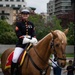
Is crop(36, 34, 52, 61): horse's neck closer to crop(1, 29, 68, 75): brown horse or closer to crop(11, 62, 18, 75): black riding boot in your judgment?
crop(1, 29, 68, 75): brown horse

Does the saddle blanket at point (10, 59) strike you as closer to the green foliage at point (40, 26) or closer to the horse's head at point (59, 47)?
the horse's head at point (59, 47)

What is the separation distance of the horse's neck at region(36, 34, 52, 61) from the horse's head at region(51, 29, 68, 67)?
318 mm

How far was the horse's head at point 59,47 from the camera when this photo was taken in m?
7.55

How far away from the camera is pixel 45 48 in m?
8.29

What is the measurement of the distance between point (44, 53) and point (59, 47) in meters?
0.77

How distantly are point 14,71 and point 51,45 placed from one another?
157 centimetres

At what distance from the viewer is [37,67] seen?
27.1 feet

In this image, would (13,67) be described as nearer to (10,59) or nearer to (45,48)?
(10,59)

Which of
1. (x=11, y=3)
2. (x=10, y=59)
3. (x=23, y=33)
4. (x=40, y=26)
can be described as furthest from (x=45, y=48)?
(x=11, y=3)

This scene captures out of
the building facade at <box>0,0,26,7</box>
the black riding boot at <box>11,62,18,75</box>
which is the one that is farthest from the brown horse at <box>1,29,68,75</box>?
the building facade at <box>0,0,26,7</box>

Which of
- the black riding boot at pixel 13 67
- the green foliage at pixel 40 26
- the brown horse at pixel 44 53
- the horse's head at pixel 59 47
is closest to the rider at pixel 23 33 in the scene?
the black riding boot at pixel 13 67

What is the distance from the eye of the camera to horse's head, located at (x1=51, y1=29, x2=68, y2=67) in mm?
7547

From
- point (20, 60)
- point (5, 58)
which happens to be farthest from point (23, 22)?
point (5, 58)

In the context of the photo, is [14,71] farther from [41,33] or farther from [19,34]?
[41,33]
